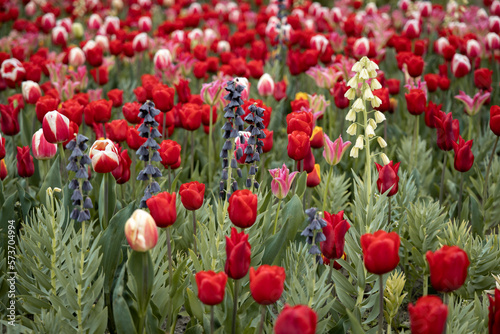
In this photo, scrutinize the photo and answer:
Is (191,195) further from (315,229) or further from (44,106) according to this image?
(44,106)

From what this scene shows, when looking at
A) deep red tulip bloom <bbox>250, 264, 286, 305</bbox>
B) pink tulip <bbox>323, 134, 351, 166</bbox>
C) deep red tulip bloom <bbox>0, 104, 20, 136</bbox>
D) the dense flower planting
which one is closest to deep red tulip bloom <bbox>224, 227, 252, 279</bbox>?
the dense flower planting

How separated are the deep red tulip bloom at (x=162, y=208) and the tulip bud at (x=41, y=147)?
1183 millimetres

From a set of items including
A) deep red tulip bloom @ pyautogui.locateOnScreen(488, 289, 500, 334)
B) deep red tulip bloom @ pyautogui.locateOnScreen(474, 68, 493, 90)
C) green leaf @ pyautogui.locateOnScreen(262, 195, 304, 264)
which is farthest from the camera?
deep red tulip bloom @ pyautogui.locateOnScreen(474, 68, 493, 90)

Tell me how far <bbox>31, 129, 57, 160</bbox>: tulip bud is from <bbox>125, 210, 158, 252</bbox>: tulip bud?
134 cm

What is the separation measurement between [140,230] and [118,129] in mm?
1403

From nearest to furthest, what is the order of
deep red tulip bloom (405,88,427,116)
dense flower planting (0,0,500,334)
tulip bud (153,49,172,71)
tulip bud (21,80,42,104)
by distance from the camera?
dense flower planting (0,0,500,334)
deep red tulip bloom (405,88,427,116)
tulip bud (21,80,42,104)
tulip bud (153,49,172,71)

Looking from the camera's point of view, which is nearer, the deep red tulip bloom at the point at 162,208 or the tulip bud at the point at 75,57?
the deep red tulip bloom at the point at 162,208

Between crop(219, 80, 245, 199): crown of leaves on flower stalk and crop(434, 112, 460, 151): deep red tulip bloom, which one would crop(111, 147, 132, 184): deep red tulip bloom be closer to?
crop(219, 80, 245, 199): crown of leaves on flower stalk

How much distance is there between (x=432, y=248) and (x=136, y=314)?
4.94 ft

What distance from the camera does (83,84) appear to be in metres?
4.63

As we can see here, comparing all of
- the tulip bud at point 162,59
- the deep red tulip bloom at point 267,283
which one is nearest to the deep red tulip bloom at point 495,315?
the deep red tulip bloom at point 267,283

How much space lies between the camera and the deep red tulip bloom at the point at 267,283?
152cm

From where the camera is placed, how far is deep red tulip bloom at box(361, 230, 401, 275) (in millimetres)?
1549

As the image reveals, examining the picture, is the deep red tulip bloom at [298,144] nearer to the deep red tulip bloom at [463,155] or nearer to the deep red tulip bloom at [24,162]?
the deep red tulip bloom at [463,155]
